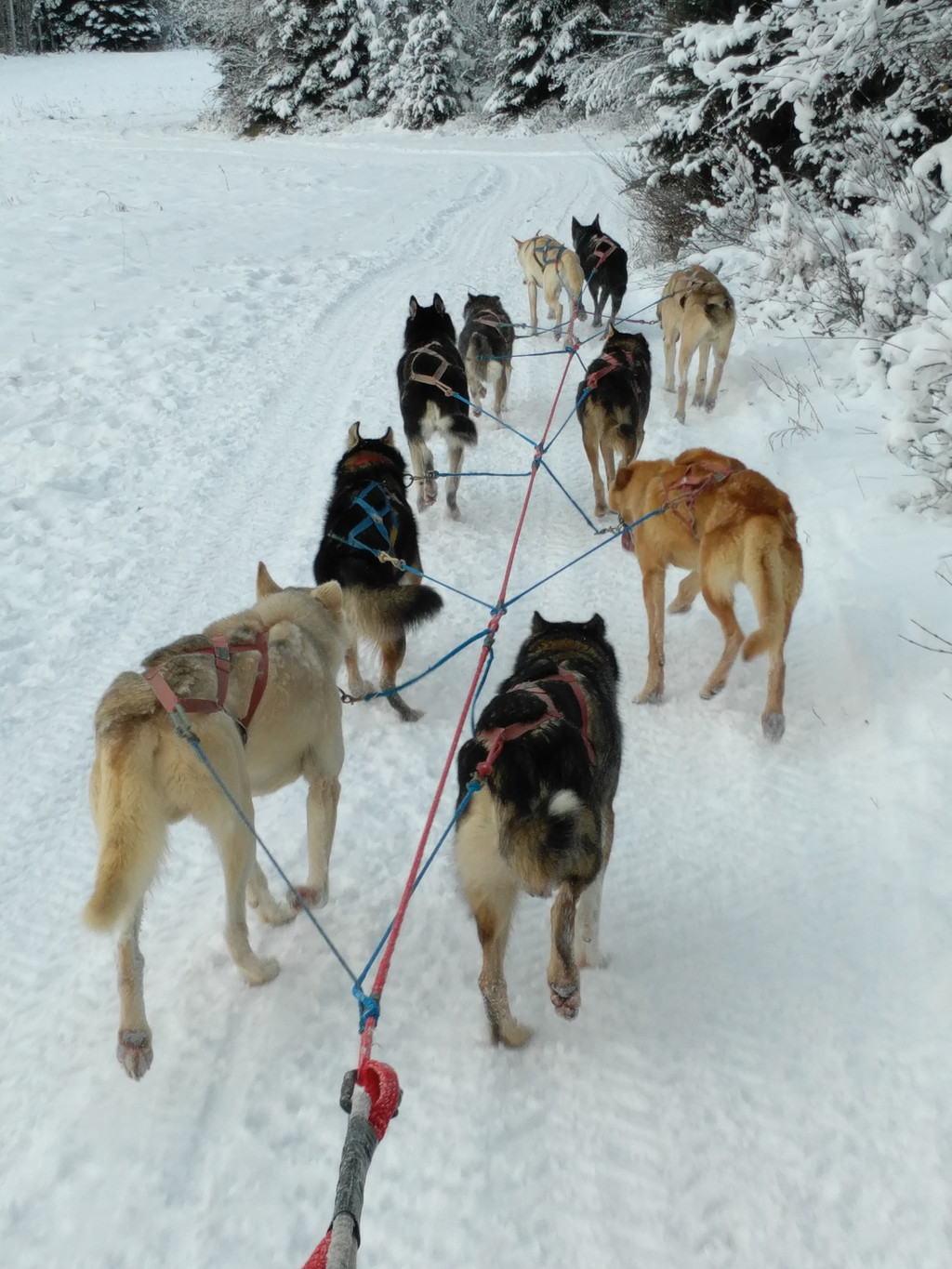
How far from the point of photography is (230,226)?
1409 cm

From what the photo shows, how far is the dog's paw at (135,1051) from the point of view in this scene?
7.79ft

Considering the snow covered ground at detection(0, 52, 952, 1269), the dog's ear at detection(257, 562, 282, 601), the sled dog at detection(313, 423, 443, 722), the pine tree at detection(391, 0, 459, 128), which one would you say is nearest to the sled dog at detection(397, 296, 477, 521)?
the snow covered ground at detection(0, 52, 952, 1269)

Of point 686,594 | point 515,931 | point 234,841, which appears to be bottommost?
point 515,931

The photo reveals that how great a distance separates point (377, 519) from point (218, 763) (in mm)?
2207

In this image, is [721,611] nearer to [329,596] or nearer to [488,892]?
[329,596]

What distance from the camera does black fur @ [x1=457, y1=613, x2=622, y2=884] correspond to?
2225mm

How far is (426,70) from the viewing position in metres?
27.4

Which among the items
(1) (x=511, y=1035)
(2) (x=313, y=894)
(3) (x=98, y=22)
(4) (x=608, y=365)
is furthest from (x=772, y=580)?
(3) (x=98, y=22)

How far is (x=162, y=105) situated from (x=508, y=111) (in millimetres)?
15476

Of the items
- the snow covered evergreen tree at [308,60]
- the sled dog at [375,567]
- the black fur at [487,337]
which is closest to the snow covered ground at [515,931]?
the sled dog at [375,567]

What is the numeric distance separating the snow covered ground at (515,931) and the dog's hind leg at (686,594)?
0.14 m

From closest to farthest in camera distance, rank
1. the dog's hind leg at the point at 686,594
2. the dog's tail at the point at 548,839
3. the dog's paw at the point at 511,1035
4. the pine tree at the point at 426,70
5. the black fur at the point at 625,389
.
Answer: the dog's tail at the point at 548,839 < the dog's paw at the point at 511,1035 < the dog's hind leg at the point at 686,594 < the black fur at the point at 625,389 < the pine tree at the point at 426,70

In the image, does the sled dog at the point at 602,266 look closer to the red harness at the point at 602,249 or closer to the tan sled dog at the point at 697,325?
the red harness at the point at 602,249

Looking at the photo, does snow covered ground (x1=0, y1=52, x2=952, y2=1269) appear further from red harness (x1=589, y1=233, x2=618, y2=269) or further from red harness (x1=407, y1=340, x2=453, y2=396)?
red harness (x1=589, y1=233, x2=618, y2=269)
